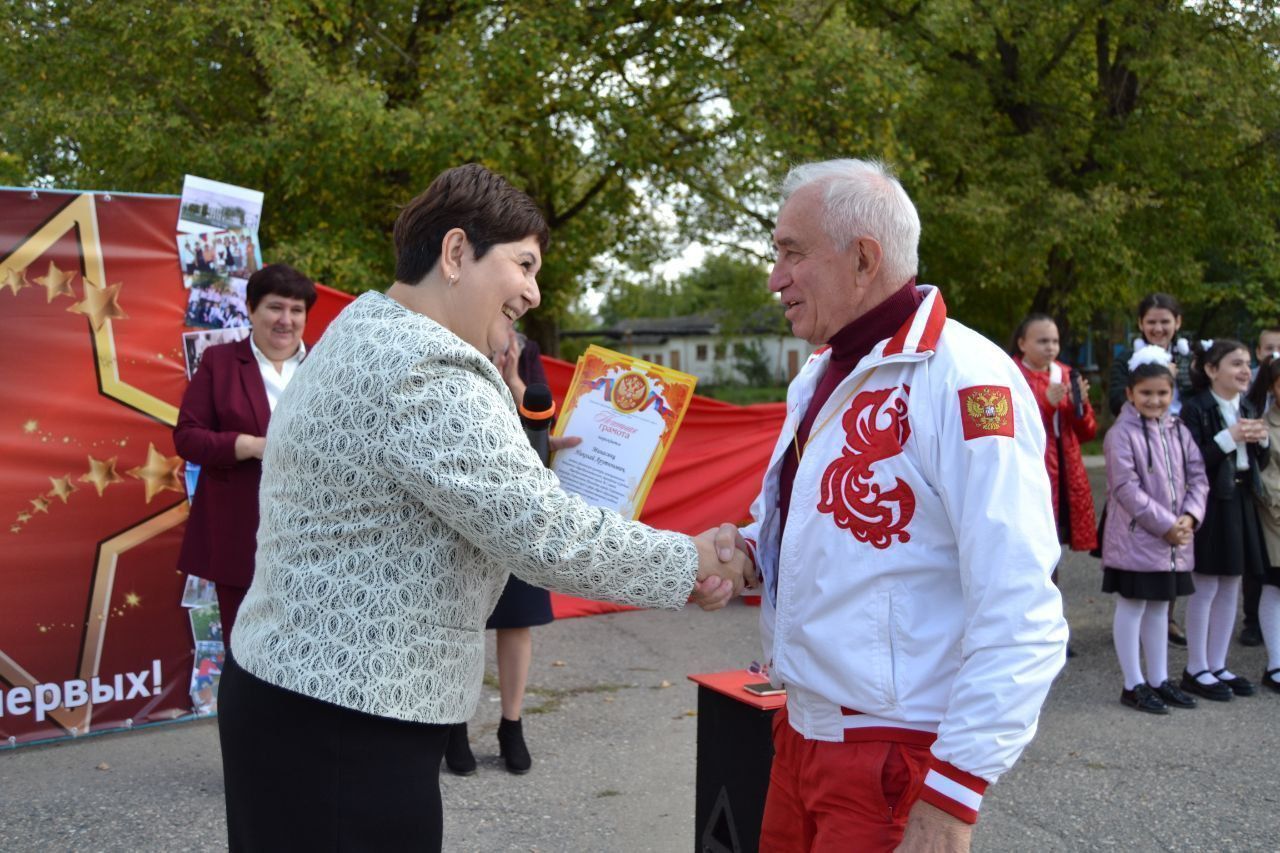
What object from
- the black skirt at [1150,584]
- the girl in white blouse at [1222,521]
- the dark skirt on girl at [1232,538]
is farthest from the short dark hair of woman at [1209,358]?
the black skirt at [1150,584]

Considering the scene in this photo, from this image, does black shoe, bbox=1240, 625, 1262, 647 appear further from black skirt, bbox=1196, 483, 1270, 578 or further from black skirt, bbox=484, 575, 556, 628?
black skirt, bbox=484, 575, 556, 628

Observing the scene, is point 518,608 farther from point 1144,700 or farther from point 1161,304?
point 1161,304

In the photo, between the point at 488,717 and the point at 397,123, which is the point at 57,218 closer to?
the point at 488,717

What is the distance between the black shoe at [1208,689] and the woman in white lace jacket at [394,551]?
5.02 m

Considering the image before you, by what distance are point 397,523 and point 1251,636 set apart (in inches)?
273

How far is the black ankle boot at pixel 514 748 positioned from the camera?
493cm

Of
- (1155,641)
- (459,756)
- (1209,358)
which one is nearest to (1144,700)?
(1155,641)

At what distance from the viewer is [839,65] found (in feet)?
36.7

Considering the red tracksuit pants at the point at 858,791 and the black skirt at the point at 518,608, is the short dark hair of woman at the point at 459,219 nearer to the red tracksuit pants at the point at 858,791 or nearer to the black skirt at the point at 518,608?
the red tracksuit pants at the point at 858,791


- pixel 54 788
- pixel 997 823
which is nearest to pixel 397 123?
pixel 54 788

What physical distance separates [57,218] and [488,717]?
317 cm

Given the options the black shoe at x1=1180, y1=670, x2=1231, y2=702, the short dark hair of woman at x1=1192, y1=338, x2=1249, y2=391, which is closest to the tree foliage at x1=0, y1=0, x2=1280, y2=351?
the short dark hair of woman at x1=1192, y1=338, x2=1249, y2=391

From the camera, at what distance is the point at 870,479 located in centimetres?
215

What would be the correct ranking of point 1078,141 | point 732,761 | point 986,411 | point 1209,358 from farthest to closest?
1. point 1078,141
2. point 1209,358
3. point 732,761
4. point 986,411
